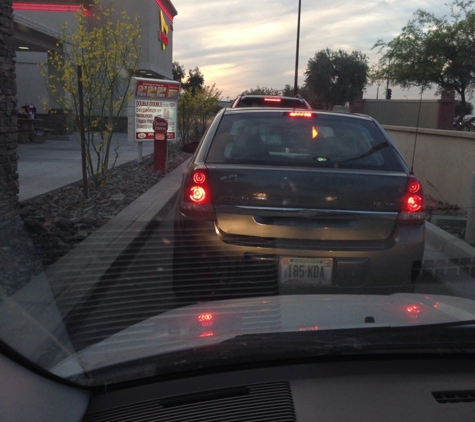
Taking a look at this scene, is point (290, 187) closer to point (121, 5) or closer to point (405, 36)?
point (405, 36)

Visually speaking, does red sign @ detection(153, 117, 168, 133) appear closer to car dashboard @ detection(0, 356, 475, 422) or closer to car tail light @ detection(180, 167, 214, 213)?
car tail light @ detection(180, 167, 214, 213)

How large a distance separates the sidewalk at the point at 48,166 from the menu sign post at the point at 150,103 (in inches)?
33.7

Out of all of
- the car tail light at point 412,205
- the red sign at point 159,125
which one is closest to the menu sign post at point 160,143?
the red sign at point 159,125

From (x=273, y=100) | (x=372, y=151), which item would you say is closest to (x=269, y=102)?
(x=273, y=100)

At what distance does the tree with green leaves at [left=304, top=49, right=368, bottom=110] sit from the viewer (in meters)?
44.5

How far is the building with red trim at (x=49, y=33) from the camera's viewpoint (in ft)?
74.7

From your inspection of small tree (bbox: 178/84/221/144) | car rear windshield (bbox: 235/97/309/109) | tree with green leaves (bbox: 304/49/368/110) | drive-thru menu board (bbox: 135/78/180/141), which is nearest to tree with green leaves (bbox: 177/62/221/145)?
small tree (bbox: 178/84/221/144)

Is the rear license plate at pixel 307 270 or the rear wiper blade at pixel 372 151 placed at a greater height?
the rear wiper blade at pixel 372 151

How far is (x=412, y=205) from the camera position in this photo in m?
4.78

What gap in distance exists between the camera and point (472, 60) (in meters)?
25.0

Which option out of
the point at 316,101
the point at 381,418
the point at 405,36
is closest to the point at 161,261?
the point at 381,418

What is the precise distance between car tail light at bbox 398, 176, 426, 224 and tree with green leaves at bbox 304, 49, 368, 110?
40.6 metres

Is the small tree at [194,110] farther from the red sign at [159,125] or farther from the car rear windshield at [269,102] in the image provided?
the car rear windshield at [269,102]

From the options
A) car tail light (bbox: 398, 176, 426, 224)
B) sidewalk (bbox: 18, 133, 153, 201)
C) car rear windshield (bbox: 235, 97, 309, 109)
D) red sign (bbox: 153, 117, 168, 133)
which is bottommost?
sidewalk (bbox: 18, 133, 153, 201)
